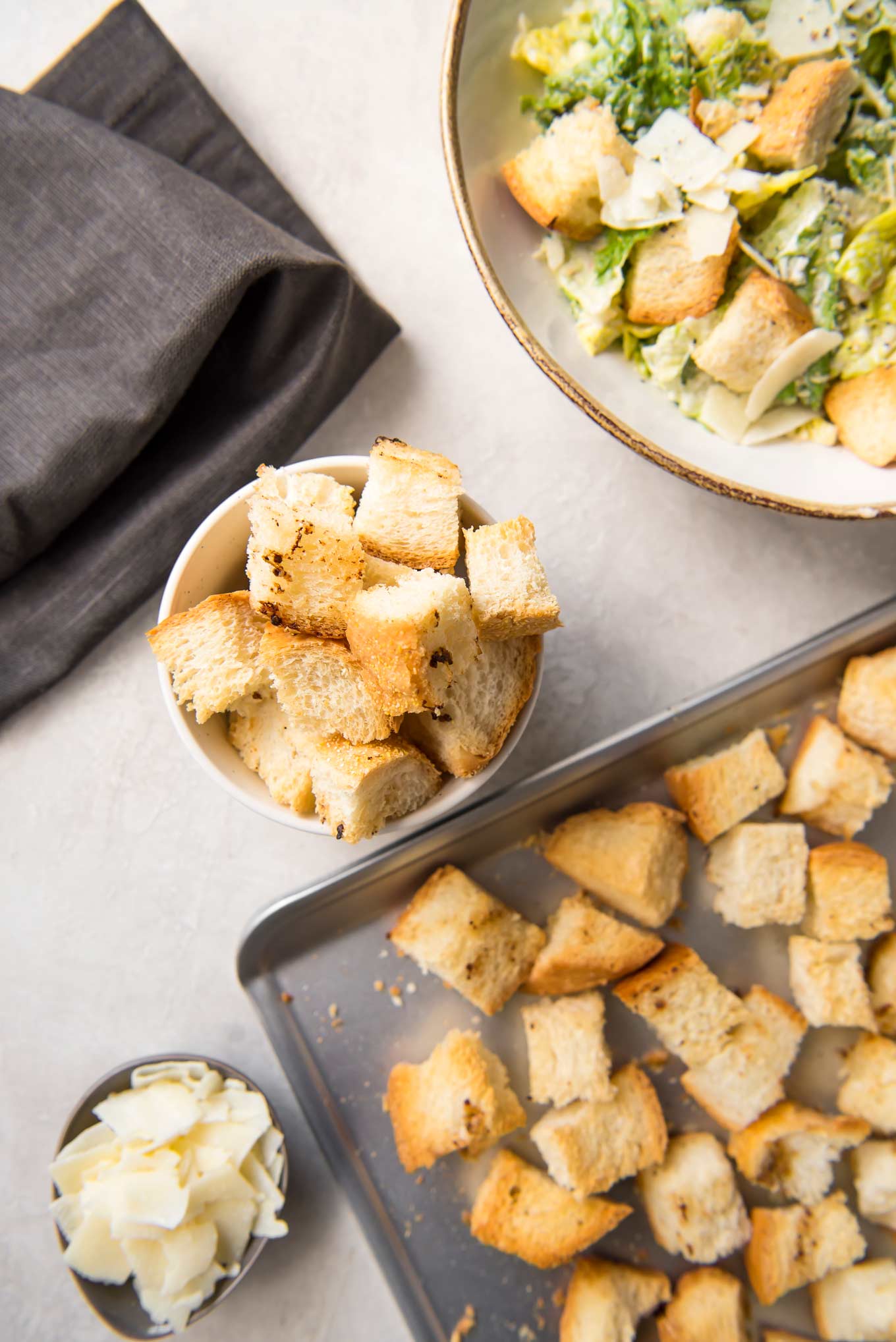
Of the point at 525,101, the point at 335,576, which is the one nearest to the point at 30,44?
the point at 525,101

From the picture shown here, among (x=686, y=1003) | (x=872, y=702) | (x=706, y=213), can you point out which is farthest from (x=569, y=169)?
(x=686, y=1003)

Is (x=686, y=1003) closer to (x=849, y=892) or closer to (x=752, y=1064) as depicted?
(x=752, y=1064)

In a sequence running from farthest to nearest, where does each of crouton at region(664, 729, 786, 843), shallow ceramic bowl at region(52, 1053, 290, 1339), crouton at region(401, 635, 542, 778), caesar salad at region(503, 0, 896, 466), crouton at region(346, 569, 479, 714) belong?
crouton at region(664, 729, 786, 843) < shallow ceramic bowl at region(52, 1053, 290, 1339) < caesar salad at region(503, 0, 896, 466) < crouton at region(401, 635, 542, 778) < crouton at region(346, 569, 479, 714)

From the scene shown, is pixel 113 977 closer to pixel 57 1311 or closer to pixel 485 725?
pixel 57 1311

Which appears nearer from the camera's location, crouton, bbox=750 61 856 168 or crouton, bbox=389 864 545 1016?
crouton, bbox=750 61 856 168

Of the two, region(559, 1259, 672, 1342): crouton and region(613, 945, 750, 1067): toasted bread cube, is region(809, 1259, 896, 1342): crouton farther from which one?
→ region(613, 945, 750, 1067): toasted bread cube

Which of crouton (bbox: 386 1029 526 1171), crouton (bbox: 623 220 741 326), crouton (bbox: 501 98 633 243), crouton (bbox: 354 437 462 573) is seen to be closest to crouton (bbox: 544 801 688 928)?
crouton (bbox: 386 1029 526 1171)
